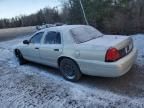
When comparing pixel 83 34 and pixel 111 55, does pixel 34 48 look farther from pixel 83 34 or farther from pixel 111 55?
pixel 111 55

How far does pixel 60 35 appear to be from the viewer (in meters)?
5.56

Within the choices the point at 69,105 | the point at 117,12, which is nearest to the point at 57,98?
the point at 69,105

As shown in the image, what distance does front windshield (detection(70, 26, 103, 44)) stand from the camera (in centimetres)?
525

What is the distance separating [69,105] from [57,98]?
481 millimetres

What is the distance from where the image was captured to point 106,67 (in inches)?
176

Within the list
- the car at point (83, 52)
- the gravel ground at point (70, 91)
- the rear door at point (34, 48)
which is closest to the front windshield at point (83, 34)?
the car at point (83, 52)

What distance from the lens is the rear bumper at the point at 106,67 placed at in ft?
14.5

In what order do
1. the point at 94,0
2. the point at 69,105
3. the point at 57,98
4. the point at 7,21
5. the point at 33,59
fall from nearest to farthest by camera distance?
1. the point at 69,105
2. the point at 57,98
3. the point at 33,59
4. the point at 94,0
5. the point at 7,21

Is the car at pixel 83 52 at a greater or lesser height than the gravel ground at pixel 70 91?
greater

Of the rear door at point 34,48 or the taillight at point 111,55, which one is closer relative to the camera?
the taillight at point 111,55

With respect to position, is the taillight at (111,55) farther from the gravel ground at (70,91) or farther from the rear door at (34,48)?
the rear door at (34,48)

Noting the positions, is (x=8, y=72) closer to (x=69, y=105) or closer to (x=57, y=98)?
(x=57, y=98)

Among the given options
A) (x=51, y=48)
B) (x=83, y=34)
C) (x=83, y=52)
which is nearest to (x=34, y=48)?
(x=51, y=48)

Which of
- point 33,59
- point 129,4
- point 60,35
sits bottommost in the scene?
point 33,59
